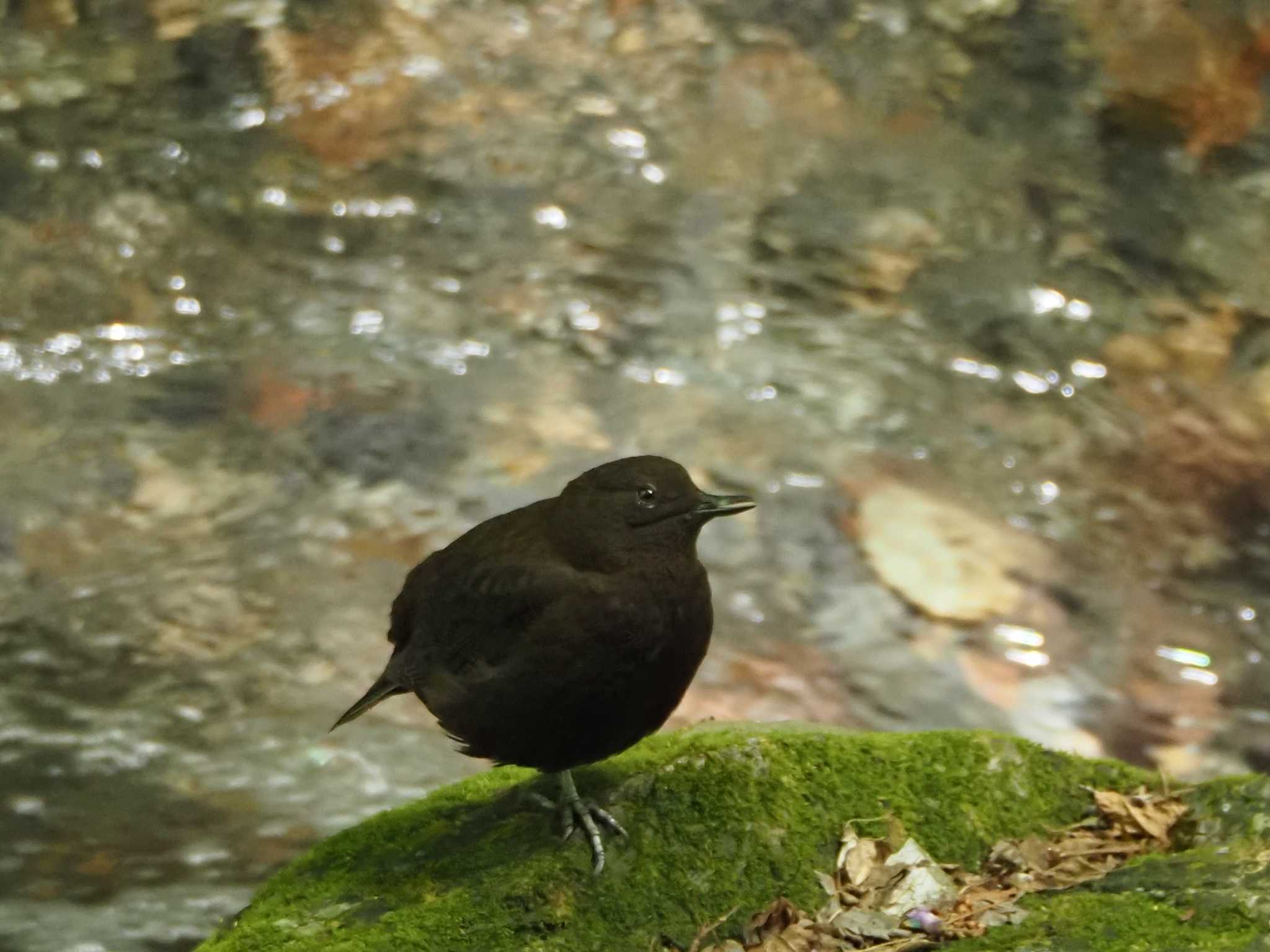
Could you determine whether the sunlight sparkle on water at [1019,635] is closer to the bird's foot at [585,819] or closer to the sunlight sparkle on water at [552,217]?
the bird's foot at [585,819]

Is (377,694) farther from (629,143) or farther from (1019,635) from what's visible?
(629,143)

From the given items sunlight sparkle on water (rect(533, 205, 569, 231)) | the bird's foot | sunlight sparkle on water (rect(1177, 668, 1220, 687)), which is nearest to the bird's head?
the bird's foot

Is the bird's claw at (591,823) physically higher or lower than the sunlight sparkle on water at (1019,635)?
higher

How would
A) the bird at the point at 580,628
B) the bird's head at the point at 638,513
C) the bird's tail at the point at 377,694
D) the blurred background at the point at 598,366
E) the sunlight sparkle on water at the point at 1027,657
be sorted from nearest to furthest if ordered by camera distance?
the bird at the point at 580,628 → the bird's head at the point at 638,513 → the bird's tail at the point at 377,694 → the blurred background at the point at 598,366 → the sunlight sparkle on water at the point at 1027,657

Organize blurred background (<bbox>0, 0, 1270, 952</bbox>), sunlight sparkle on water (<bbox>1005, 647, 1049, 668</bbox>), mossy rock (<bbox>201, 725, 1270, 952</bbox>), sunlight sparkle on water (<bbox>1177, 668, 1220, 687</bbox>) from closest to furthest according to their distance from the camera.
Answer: mossy rock (<bbox>201, 725, 1270, 952</bbox>) < blurred background (<bbox>0, 0, 1270, 952</bbox>) < sunlight sparkle on water (<bbox>1177, 668, 1220, 687</bbox>) < sunlight sparkle on water (<bbox>1005, 647, 1049, 668</bbox>)

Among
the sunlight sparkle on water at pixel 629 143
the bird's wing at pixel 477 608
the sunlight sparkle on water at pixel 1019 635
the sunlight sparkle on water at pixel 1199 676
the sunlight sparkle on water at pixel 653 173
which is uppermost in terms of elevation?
the bird's wing at pixel 477 608

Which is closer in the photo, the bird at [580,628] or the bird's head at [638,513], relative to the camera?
the bird at [580,628]

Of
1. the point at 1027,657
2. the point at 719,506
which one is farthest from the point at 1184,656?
the point at 719,506

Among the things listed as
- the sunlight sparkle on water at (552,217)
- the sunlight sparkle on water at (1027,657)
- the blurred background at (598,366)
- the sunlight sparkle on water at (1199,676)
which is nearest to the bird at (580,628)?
the blurred background at (598,366)

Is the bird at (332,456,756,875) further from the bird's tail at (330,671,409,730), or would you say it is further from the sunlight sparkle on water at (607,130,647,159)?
the sunlight sparkle on water at (607,130,647,159)
